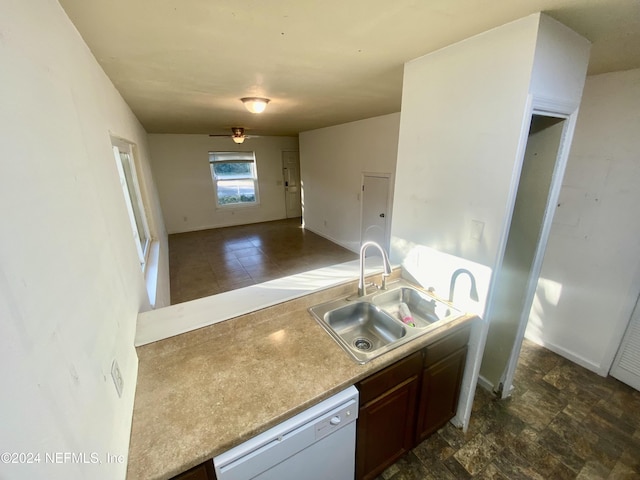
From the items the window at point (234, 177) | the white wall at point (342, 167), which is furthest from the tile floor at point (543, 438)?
the window at point (234, 177)

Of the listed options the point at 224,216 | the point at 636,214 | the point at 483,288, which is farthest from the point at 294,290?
the point at 224,216

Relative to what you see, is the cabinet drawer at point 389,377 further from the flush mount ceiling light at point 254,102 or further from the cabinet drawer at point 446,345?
the flush mount ceiling light at point 254,102

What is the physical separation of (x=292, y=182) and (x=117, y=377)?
709cm

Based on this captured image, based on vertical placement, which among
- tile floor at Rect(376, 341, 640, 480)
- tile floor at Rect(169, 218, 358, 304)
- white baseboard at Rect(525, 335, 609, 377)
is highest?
tile floor at Rect(169, 218, 358, 304)

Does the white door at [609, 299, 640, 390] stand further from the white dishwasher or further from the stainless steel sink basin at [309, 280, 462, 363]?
the white dishwasher

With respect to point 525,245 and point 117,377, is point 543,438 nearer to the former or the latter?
point 525,245

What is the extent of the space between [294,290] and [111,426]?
3.52 ft

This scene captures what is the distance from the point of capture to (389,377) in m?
1.32

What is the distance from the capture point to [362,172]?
4520 millimetres

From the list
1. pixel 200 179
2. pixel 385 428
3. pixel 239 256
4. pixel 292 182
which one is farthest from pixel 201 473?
pixel 292 182

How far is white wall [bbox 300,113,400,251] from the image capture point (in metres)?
4.00

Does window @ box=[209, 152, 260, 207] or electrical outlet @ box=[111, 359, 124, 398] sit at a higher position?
window @ box=[209, 152, 260, 207]

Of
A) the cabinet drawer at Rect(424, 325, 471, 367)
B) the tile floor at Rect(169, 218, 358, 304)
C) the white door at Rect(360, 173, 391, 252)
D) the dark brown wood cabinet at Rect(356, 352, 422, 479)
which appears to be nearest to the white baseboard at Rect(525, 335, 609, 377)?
the cabinet drawer at Rect(424, 325, 471, 367)

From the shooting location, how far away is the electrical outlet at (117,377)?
0.86 m
